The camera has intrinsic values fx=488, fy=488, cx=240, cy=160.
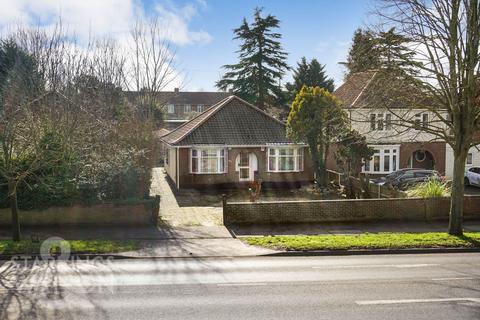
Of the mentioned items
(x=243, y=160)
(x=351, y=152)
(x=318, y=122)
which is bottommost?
(x=243, y=160)

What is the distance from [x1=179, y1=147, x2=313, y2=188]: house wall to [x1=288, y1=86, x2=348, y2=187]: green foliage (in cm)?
263

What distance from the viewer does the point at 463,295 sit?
32.9 feet

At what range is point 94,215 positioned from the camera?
61.9ft

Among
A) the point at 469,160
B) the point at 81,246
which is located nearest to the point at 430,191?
the point at 81,246

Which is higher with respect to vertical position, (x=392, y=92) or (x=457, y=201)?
(x=392, y=92)

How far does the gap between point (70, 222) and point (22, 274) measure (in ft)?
23.5

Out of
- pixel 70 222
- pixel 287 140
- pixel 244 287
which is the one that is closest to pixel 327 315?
pixel 244 287

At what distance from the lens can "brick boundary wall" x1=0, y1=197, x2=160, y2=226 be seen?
18.6 metres

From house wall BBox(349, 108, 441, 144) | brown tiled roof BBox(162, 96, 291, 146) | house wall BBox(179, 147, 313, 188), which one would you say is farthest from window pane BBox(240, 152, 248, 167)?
house wall BBox(349, 108, 441, 144)

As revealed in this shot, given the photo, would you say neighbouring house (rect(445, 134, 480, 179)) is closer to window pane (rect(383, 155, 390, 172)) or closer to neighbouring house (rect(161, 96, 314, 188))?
window pane (rect(383, 155, 390, 172))

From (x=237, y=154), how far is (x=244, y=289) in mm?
20954

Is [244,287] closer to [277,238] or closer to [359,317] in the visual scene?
[359,317]

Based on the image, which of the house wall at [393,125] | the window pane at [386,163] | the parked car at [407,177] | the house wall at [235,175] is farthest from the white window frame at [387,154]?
the parked car at [407,177]

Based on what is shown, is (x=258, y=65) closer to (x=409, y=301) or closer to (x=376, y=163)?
(x=376, y=163)
